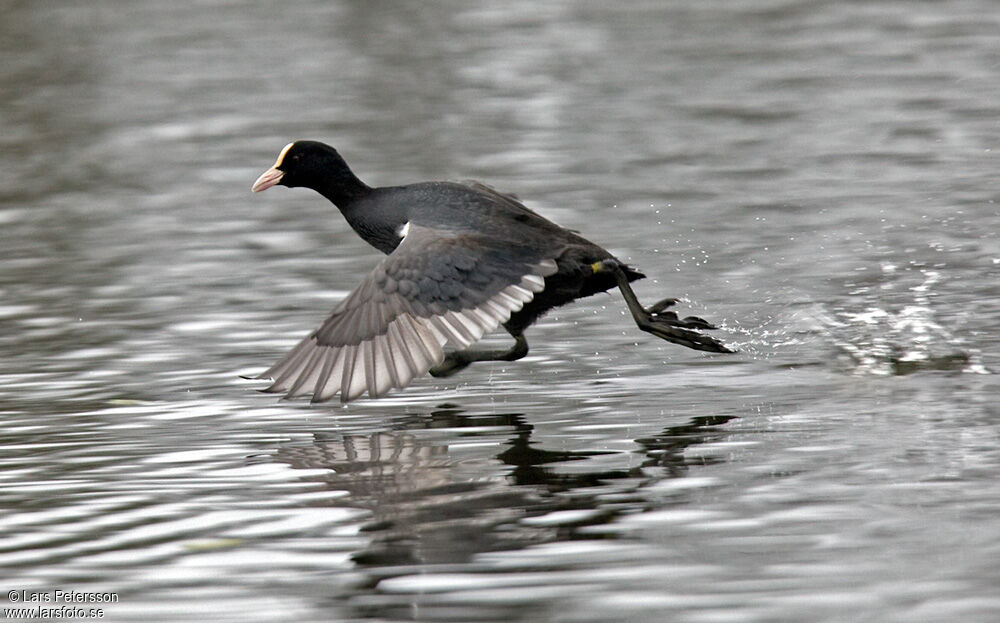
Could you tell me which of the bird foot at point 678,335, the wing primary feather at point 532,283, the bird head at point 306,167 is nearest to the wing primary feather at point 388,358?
the wing primary feather at point 532,283

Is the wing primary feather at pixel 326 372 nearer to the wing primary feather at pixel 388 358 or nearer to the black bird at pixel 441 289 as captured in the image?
the black bird at pixel 441 289

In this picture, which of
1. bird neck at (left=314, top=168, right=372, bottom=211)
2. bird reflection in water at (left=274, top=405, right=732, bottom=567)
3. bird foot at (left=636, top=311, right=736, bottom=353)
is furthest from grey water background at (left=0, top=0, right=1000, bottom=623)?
bird neck at (left=314, top=168, right=372, bottom=211)

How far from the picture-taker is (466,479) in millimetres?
5785

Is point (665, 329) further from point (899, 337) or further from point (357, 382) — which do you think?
point (357, 382)

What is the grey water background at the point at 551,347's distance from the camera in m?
4.78

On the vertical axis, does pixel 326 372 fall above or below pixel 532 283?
below

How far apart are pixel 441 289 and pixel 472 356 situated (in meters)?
0.81

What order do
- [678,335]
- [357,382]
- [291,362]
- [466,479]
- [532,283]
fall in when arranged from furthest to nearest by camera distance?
[678,335]
[532,283]
[291,362]
[357,382]
[466,479]

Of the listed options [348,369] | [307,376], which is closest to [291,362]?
[307,376]

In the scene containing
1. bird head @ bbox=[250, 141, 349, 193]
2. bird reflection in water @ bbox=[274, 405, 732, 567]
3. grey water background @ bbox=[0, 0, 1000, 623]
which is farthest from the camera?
bird head @ bbox=[250, 141, 349, 193]

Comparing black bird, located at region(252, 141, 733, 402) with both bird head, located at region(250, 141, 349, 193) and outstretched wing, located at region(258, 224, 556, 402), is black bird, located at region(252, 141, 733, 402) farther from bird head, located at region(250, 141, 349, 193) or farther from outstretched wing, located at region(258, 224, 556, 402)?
bird head, located at region(250, 141, 349, 193)

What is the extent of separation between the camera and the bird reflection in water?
5.06 meters

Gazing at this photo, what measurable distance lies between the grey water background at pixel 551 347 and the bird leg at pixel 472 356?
0.09 meters

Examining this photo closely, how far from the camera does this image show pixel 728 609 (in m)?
4.34
